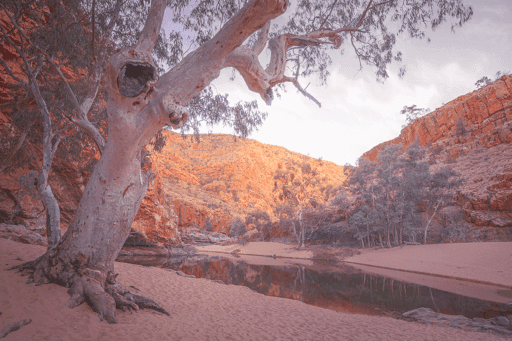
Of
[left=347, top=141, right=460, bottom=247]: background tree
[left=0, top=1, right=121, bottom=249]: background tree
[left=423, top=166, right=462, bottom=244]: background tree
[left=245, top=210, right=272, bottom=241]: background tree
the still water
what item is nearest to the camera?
[left=0, top=1, right=121, bottom=249]: background tree

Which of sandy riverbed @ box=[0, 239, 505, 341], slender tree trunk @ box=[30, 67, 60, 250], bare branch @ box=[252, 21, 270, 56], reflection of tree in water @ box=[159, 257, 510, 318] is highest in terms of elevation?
bare branch @ box=[252, 21, 270, 56]

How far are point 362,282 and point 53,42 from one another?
12443mm

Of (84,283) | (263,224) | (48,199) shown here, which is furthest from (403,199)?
(48,199)

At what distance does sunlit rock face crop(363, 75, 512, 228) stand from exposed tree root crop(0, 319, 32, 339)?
2018cm

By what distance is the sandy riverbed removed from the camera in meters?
2.34

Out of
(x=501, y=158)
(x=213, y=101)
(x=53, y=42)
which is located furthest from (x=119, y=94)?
(x=501, y=158)

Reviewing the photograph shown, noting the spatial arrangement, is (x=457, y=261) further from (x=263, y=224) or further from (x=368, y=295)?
(x=263, y=224)

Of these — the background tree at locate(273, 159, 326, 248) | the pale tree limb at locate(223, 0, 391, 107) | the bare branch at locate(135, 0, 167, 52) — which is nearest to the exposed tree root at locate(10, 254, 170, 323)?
the bare branch at locate(135, 0, 167, 52)

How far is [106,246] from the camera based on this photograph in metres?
3.16

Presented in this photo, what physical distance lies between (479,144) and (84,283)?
34.2 metres

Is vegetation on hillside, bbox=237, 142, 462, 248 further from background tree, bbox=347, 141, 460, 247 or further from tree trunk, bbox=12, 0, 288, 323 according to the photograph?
tree trunk, bbox=12, 0, 288, 323

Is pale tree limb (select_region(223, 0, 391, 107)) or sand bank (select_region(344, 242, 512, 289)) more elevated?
pale tree limb (select_region(223, 0, 391, 107))

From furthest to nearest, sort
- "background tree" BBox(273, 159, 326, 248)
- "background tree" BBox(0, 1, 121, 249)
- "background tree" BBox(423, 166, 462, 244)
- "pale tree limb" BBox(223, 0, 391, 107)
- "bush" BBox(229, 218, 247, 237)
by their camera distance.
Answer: "bush" BBox(229, 218, 247, 237) < "background tree" BBox(273, 159, 326, 248) < "background tree" BBox(423, 166, 462, 244) < "background tree" BBox(0, 1, 121, 249) < "pale tree limb" BBox(223, 0, 391, 107)

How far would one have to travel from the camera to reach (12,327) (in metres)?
2.00
